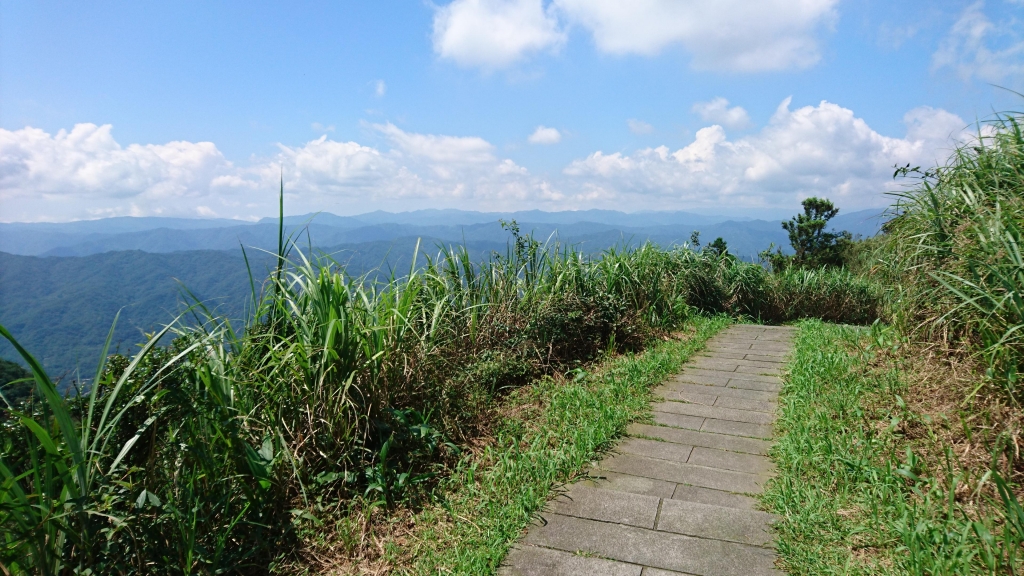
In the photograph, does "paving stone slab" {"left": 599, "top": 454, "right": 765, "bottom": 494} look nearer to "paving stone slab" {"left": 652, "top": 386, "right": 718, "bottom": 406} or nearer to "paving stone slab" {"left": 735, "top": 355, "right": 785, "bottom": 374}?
"paving stone slab" {"left": 652, "top": 386, "right": 718, "bottom": 406}

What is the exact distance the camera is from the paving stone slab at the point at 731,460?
9.25 ft

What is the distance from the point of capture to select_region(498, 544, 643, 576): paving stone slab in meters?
2.00

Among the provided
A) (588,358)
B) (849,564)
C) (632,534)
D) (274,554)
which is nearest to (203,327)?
(274,554)

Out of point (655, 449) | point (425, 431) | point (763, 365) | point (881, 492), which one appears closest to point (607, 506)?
point (655, 449)

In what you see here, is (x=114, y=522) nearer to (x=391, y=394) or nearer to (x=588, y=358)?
(x=391, y=394)

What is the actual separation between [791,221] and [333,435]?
934 inches

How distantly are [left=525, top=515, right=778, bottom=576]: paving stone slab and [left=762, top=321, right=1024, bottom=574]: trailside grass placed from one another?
5.1 inches

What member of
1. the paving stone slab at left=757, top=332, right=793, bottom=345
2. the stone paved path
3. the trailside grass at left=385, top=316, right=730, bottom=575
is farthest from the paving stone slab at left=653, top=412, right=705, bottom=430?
Result: the paving stone slab at left=757, top=332, right=793, bottom=345

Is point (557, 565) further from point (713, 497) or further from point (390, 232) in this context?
point (390, 232)

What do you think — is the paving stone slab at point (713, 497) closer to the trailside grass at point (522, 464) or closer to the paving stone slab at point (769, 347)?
the trailside grass at point (522, 464)

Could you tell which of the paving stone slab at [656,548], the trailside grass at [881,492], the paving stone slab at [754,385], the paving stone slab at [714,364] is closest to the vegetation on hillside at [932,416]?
the trailside grass at [881,492]

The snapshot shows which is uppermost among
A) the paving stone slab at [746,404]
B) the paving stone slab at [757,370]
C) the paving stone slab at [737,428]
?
the paving stone slab at [757,370]

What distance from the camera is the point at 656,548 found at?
2.14 metres

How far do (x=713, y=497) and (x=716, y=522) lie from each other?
0.24m
